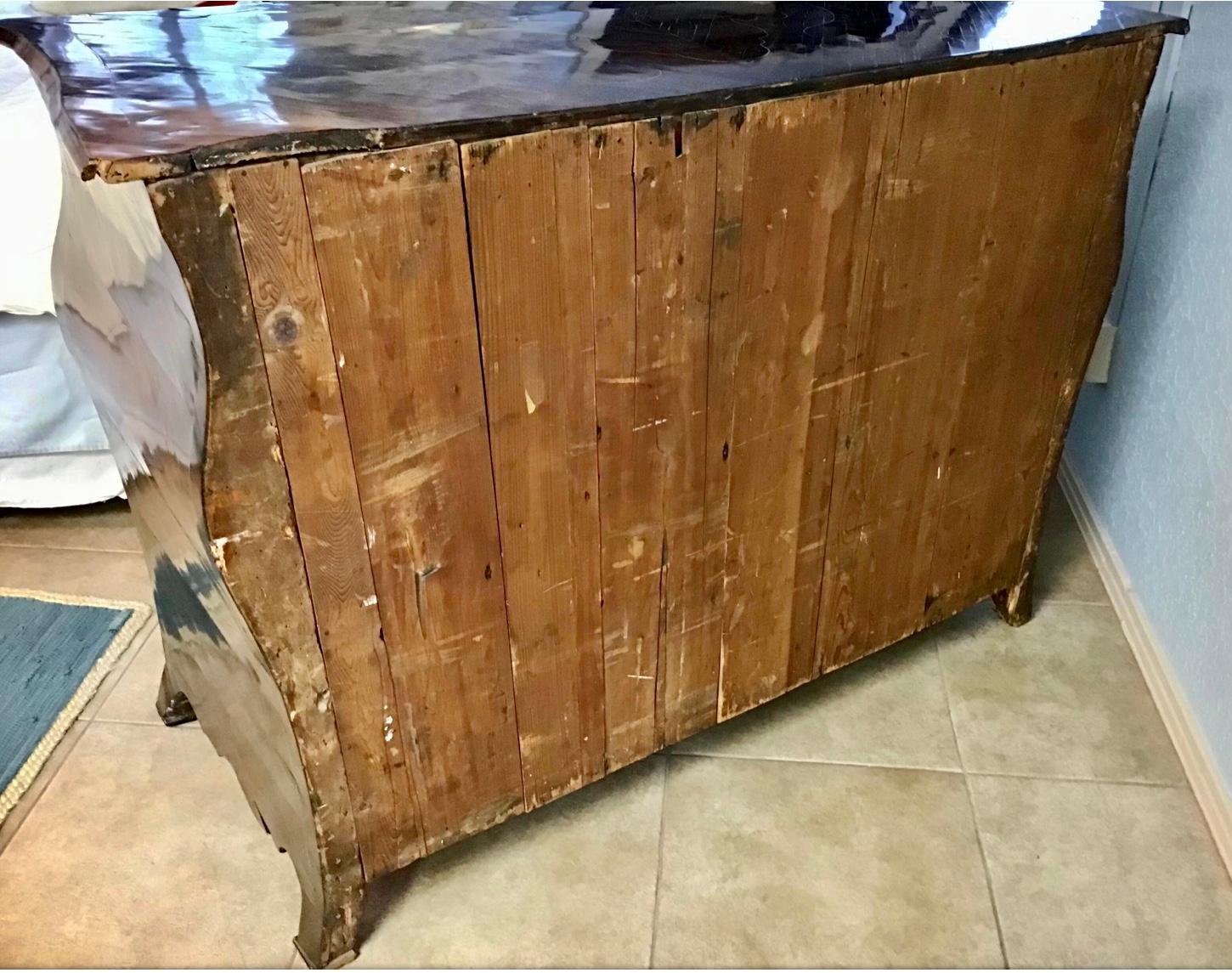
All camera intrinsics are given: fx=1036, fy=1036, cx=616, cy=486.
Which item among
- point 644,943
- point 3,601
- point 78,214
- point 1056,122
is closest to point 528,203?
A: point 78,214

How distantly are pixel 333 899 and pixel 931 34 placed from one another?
40.6 inches

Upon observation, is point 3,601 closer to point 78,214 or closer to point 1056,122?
point 78,214

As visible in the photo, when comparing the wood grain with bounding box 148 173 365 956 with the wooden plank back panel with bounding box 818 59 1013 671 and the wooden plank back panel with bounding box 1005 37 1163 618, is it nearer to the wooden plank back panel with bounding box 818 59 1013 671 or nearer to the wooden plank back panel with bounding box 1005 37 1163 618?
the wooden plank back panel with bounding box 818 59 1013 671

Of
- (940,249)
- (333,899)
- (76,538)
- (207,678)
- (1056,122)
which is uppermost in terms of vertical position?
(1056,122)

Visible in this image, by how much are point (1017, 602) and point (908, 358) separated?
536 mm

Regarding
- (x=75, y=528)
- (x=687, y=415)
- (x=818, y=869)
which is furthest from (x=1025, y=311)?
(x=75, y=528)

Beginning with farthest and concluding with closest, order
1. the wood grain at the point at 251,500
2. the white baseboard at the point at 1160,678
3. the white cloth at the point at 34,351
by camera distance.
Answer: the white cloth at the point at 34,351 → the white baseboard at the point at 1160,678 → the wood grain at the point at 251,500

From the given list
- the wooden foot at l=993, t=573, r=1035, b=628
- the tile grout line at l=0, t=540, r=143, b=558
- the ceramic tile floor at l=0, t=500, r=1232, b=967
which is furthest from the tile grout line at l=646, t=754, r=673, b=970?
the tile grout line at l=0, t=540, r=143, b=558

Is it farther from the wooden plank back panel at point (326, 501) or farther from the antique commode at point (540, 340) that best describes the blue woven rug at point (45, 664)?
the wooden plank back panel at point (326, 501)

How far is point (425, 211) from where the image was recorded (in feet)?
2.46

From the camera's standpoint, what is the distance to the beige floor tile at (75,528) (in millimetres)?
1710

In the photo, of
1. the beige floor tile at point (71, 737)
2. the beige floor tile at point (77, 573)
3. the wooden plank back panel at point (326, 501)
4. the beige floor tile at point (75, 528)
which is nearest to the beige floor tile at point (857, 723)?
the wooden plank back panel at point (326, 501)

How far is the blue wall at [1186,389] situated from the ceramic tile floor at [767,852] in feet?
0.41

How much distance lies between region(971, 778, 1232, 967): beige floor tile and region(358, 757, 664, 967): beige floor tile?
39cm
